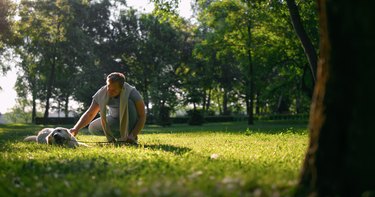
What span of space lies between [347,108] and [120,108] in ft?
23.5

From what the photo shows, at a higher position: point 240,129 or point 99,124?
point 99,124

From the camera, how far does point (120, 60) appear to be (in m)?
57.2

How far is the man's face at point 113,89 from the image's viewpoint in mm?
9625

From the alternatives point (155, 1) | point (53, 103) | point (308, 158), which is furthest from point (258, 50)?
point (53, 103)

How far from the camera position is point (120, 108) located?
32.5 feet

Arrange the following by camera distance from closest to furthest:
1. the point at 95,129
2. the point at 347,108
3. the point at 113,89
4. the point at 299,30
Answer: the point at 347,108 < the point at 113,89 < the point at 95,129 < the point at 299,30

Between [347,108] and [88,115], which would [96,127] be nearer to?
[88,115]

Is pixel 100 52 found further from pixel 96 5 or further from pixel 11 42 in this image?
pixel 11 42

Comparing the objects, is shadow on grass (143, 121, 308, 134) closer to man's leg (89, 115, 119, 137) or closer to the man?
man's leg (89, 115, 119, 137)

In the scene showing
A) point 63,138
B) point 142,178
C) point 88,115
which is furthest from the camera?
point 88,115

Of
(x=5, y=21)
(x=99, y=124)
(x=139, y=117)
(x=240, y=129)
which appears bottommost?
(x=240, y=129)

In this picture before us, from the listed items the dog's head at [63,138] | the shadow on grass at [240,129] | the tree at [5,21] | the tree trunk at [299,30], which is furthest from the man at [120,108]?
the tree at [5,21]

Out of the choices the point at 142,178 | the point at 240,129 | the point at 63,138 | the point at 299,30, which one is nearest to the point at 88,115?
the point at 63,138

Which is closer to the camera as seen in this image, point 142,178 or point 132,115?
point 142,178
